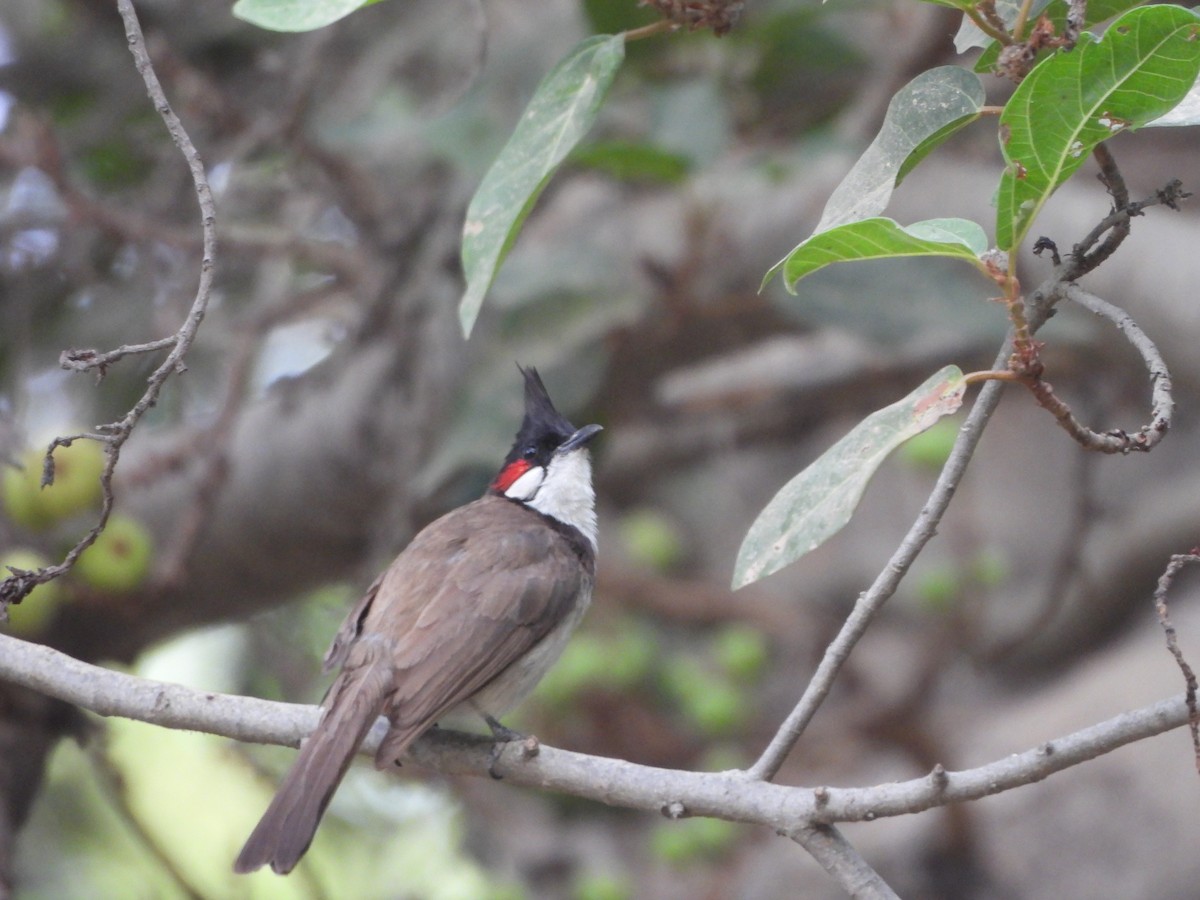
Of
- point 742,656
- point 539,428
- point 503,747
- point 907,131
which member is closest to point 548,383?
point 539,428

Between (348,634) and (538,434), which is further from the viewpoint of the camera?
(538,434)

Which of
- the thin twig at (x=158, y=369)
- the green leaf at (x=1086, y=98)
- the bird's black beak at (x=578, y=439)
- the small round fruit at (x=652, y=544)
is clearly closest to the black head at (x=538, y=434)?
the bird's black beak at (x=578, y=439)

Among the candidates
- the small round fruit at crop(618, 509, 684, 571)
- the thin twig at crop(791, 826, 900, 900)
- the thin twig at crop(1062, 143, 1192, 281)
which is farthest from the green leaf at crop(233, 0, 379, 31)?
the small round fruit at crop(618, 509, 684, 571)

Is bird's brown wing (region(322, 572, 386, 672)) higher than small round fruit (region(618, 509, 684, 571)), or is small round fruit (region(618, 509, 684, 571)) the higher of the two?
bird's brown wing (region(322, 572, 386, 672))

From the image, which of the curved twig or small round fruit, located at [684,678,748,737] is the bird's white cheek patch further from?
the curved twig

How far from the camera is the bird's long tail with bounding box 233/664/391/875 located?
2.07 m

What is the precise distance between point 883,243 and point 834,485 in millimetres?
285

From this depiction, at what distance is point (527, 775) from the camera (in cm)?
196

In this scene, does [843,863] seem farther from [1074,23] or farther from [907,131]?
[1074,23]

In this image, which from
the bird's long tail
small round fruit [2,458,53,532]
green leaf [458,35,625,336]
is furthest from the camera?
small round fruit [2,458,53,532]

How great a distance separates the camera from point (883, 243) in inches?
59.6

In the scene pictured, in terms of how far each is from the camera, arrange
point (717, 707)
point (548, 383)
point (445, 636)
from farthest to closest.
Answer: point (717, 707)
point (548, 383)
point (445, 636)

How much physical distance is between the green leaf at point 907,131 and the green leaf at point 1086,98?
103 millimetres

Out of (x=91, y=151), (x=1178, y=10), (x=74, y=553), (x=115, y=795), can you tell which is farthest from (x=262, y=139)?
(x=1178, y=10)
